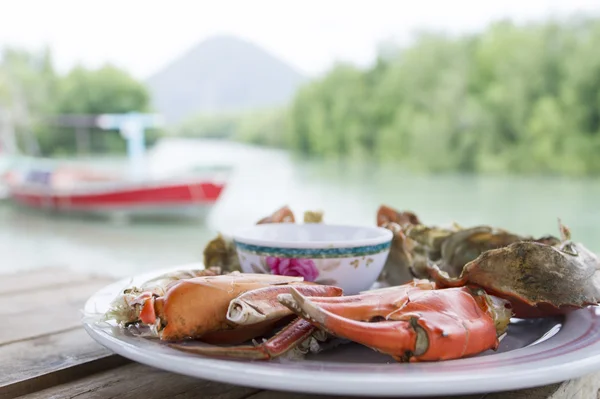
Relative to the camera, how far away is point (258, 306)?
318 millimetres

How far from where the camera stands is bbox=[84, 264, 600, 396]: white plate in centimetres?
26

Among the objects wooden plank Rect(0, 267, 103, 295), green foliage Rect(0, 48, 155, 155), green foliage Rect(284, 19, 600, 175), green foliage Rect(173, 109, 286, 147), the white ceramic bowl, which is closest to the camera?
the white ceramic bowl

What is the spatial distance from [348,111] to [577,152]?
12.9 ft

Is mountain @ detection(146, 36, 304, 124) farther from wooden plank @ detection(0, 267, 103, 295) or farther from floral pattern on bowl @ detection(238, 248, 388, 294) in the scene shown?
floral pattern on bowl @ detection(238, 248, 388, 294)

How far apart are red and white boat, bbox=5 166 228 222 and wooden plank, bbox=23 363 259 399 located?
6.74 meters

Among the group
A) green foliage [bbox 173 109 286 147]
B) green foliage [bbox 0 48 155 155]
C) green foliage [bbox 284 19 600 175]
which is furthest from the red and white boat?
green foliage [bbox 0 48 155 155]

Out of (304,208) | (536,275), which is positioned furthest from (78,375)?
(304,208)

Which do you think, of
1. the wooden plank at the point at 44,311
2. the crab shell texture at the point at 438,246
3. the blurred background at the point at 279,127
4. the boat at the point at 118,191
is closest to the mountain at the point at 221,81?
the blurred background at the point at 279,127

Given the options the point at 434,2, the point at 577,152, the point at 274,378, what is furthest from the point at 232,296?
the point at 434,2

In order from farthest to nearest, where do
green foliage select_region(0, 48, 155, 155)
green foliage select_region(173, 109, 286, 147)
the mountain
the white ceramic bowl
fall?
1. green foliage select_region(0, 48, 155, 155)
2. the mountain
3. green foliage select_region(173, 109, 286, 147)
4. the white ceramic bowl

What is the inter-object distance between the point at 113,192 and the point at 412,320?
7.56 metres

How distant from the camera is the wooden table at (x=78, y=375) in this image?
1.10 feet

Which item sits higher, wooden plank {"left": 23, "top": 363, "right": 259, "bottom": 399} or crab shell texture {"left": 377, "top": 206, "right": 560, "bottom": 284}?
crab shell texture {"left": 377, "top": 206, "right": 560, "bottom": 284}

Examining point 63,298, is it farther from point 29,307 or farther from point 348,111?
point 348,111
